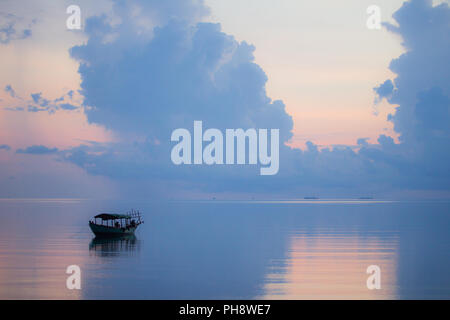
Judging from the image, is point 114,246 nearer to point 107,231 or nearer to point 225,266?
point 107,231

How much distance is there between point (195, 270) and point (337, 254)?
1350 centimetres

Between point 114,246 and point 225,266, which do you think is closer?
point 225,266

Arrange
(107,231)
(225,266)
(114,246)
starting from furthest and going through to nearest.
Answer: (107,231) → (114,246) → (225,266)

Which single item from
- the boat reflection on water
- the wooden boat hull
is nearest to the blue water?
the boat reflection on water

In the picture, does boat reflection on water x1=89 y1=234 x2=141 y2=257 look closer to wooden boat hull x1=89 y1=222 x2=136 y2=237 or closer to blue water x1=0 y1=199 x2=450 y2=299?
blue water x1=0 y1=199 x2=450 y2=299

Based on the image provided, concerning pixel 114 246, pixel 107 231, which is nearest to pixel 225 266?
pixel 114 246

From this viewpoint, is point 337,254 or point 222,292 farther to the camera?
point 337,254

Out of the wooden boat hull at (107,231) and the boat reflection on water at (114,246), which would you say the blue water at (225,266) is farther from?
the wooden boat hull at (107,231)

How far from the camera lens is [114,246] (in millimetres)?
50156

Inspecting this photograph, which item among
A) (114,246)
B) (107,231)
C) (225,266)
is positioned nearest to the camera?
(225,266)

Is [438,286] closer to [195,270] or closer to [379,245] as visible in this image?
[195,270]

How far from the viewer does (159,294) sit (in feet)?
92.9
